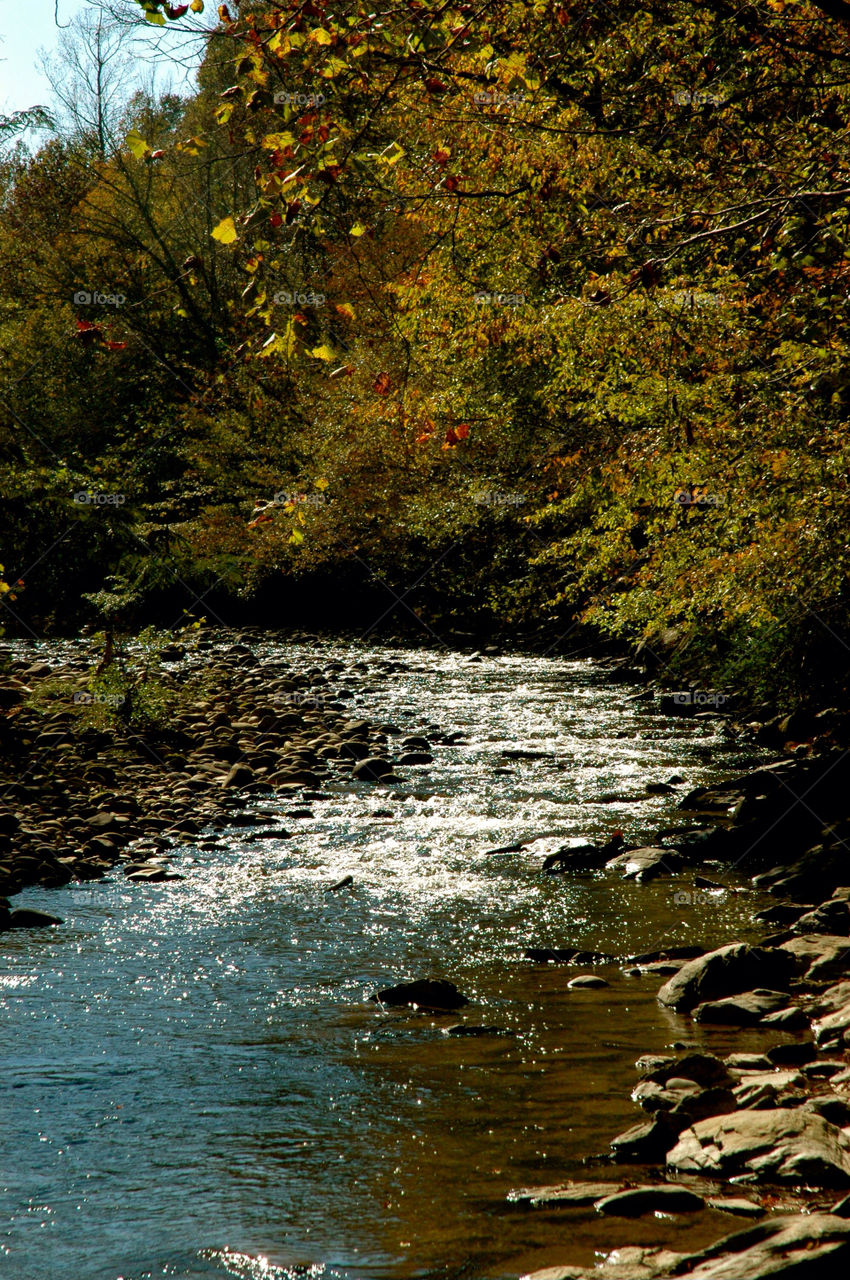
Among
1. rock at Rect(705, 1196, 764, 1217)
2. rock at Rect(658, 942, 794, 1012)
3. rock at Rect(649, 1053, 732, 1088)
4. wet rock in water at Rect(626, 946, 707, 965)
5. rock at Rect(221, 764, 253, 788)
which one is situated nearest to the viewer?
rock at Rect(705, 1196, 764, 1217)

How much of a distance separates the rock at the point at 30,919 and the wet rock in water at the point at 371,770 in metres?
4.72

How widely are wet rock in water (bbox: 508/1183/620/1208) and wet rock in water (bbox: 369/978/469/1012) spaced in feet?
6.07

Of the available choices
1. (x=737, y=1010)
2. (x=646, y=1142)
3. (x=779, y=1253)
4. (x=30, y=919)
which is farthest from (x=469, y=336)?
(x=779, y=1253)

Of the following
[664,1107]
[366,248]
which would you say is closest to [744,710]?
[664,1107]

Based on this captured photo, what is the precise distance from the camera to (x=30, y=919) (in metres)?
6.82

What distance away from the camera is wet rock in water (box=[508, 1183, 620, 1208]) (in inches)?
136

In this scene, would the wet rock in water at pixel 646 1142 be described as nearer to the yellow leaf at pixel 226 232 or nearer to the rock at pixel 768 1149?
the rock at pixel 768 1149

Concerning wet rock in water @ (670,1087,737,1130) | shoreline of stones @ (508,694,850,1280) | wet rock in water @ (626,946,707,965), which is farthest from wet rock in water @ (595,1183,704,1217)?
wet rock in water @ (626,946,707,965)

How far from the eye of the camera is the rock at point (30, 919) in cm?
676

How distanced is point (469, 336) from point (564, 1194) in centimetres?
1249

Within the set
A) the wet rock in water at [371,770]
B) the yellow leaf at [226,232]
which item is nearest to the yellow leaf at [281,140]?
the yellow leaf at [226,232]

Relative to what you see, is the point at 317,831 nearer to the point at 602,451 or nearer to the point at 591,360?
the point at 591,360

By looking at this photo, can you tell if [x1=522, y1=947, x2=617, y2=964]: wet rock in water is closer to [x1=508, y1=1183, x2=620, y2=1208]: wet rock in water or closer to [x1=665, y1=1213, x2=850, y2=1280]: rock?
[x1=508, y1=1183, x2=620, y2=1208]: wet rock in water

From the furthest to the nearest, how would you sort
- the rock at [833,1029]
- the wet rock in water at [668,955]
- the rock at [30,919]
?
the rock at [30,919] → the wet rock in water at [668,955] → the rock at [833,1029]
